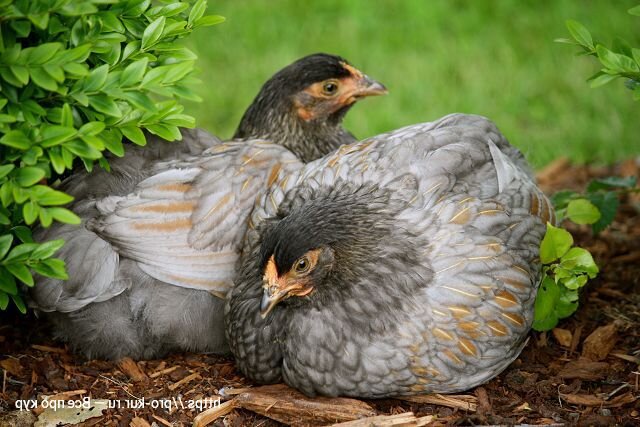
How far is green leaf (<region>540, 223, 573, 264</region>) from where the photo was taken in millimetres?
3109

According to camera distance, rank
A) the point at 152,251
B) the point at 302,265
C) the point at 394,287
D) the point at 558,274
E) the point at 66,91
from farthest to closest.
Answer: the point at 152,251 → the point at 558,274 → the point at 394,287 → the point at 302,265 → the point at 66,91

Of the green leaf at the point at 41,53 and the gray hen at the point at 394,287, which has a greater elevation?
the green leaf at the point at 41,53

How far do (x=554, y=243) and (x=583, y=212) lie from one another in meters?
0.63

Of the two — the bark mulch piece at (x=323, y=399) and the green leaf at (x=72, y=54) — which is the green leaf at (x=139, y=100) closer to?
the green leaf at (x=72, y=54)

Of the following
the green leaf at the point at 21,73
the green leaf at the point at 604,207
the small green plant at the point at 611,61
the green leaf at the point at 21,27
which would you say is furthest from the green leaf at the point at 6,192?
the green leaf at the point at 604,207

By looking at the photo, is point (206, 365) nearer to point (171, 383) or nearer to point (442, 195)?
point (171, 383)

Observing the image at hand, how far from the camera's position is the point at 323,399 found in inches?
118

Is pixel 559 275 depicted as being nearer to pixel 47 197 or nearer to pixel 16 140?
pixel 47 197

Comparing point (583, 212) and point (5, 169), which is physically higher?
point (5, 169)

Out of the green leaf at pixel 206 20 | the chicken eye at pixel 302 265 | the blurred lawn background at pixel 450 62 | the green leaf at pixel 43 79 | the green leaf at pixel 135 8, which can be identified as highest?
the green leaf at pixel 135 8

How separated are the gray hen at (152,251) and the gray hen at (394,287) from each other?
21 centimetres

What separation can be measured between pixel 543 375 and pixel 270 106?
70.7 inches

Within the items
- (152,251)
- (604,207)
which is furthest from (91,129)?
(604,207)

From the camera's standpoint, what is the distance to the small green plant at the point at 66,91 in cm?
258
